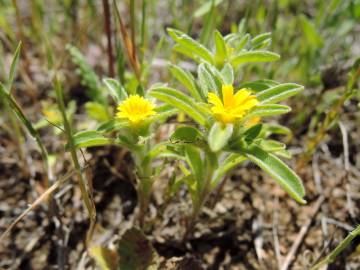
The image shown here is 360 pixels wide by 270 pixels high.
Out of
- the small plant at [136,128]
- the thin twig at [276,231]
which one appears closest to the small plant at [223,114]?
the small plant at [136,128]

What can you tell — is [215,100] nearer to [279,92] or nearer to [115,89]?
[279,92]

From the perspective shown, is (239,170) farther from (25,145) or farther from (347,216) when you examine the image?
(25,145)

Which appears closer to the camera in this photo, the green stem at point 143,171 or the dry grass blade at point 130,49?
the green stem at point 143,171

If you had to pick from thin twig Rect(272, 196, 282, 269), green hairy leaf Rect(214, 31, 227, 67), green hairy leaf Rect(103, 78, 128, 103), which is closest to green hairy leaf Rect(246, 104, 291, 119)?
green hairy leaf Rect(214, 31, 227, 67)

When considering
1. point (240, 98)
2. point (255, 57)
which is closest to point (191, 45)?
point (255, 57)

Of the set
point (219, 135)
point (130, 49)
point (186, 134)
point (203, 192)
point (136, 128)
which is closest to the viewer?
point (219, 135)

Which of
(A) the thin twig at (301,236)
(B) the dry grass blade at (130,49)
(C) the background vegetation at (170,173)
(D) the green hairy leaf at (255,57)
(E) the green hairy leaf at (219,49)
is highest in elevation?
(B) the dry grass blade at (130,49)

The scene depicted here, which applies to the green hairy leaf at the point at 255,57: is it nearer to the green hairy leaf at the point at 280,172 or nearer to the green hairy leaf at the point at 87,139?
the green hairy leaf at the point at 280,172

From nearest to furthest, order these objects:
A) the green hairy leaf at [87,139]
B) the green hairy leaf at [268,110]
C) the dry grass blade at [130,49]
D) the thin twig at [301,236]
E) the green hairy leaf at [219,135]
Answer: the green hairy leaf at [219,135] < the green hairy leaf at [268,110] < the green hairy leaf at [87,139] < the dry grass blade at [130,49] < the thin twig at [301,236]
